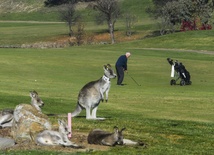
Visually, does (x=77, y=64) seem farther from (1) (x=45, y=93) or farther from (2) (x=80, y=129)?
(2) (x=80, y=129)

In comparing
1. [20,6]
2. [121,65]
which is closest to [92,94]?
[121,65]

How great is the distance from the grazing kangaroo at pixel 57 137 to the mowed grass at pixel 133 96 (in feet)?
2.84

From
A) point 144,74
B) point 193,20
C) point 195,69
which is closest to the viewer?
point 144,74

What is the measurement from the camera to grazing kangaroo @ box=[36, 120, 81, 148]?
14050mm

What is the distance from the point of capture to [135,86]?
1358 inches

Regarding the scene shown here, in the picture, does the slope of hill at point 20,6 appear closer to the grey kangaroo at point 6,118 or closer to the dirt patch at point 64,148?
the grey kangaroo at point 6,118

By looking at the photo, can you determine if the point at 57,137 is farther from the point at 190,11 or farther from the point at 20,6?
the point at 20,6

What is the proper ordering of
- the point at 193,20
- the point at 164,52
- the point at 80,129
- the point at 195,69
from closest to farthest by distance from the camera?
Result: the point at 80,129 < the point at 195,69 < the point at 164,52 < the point at 193,20

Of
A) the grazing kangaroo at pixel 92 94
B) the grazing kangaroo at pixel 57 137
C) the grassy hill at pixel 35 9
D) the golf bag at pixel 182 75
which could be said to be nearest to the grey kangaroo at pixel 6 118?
the grazing kangaroo at pixel 57 137

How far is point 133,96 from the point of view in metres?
28.0

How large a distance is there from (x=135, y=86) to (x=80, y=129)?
17638mm

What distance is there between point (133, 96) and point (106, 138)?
1359 cm

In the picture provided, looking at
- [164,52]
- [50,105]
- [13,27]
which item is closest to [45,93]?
[50,105]

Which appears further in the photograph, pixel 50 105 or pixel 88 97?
pixel 50 105
